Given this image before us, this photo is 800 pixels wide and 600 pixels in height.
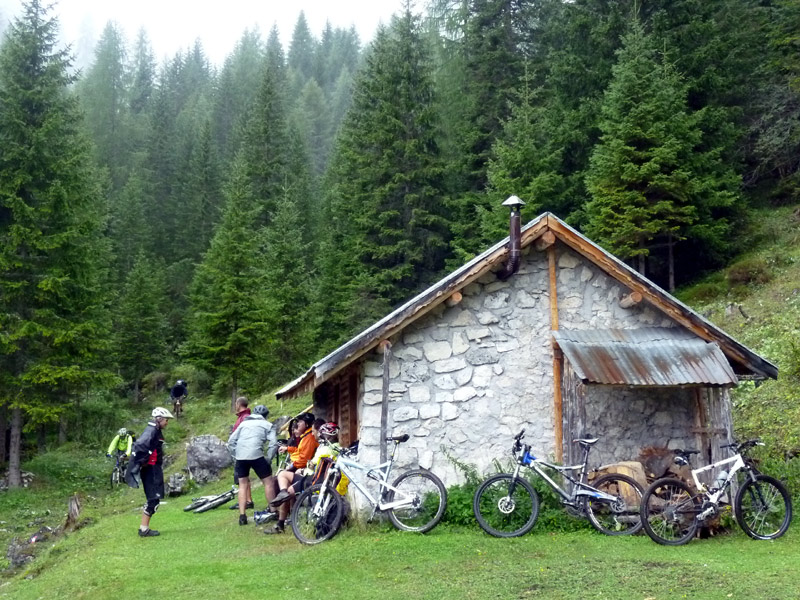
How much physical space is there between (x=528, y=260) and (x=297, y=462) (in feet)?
15.3

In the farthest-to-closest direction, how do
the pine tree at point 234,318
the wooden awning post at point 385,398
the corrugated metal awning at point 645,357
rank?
the pine tree at point 234,318, the wooden awning post at point 385,398, the corrugated metal awning at point 645,357

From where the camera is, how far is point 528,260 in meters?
10.3

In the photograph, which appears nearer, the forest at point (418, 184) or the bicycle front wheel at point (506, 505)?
the bicycle front wheel at point (506, 505)

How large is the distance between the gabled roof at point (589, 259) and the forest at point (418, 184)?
9.47 meters

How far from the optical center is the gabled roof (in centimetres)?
956

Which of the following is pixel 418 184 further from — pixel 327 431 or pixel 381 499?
pixel 381 499

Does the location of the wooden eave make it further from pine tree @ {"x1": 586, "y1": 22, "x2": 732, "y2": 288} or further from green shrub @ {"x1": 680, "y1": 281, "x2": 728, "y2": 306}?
green shrub @ {"x1": 680, "y1": 281, "x2": 728, "y2": 306}

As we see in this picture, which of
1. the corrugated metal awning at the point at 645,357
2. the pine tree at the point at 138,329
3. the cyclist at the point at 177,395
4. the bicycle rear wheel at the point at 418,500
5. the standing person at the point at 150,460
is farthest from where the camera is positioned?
the pine tree at the point at 138,329

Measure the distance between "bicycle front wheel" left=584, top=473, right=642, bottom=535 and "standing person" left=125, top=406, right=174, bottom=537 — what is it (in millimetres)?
5824

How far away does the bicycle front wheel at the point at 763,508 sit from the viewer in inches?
339

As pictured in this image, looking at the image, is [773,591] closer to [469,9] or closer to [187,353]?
[187,353]

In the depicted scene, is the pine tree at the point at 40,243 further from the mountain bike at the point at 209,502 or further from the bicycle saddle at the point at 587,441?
the bicycle saddle at the point at 587,441

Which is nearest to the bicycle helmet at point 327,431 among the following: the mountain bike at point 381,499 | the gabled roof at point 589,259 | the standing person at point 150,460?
the mountain bike at point 381,499

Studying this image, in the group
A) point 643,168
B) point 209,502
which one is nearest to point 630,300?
point 209,502
